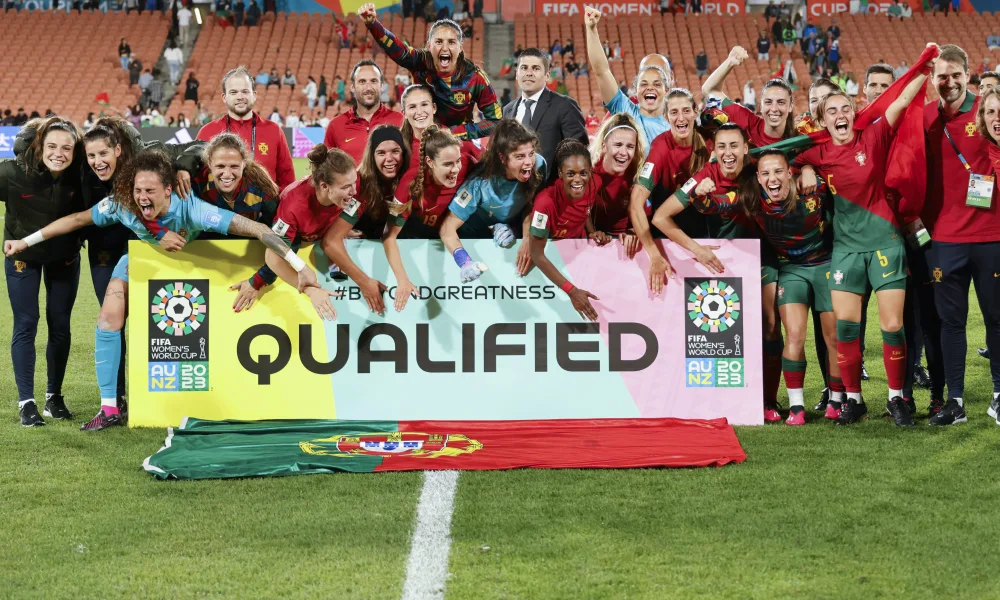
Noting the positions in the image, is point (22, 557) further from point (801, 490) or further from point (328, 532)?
point (801, 490)

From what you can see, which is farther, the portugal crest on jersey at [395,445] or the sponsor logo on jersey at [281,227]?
the sponsor logo on jersey at [281,227]

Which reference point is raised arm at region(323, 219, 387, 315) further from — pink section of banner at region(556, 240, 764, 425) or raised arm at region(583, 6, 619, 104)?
raised arm at region(583, 6, 619, 104)

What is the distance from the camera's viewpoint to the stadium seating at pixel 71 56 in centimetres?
2827

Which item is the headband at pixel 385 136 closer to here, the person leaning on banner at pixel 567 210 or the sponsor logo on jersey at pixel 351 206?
the sponsor logo on jersey at pixel 351 206

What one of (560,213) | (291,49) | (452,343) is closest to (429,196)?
(560,213)

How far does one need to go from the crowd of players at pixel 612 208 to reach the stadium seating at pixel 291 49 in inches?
908

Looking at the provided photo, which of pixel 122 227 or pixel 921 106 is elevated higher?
pixel 921 106

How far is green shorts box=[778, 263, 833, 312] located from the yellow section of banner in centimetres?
255

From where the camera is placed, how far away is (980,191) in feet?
18.1

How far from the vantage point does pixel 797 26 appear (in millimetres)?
30984

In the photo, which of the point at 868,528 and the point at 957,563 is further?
the point at 868,528

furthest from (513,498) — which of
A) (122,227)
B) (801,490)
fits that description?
(122,227)

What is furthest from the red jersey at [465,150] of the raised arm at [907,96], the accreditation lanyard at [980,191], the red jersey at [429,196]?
the accreditation lanyard at [980,191]

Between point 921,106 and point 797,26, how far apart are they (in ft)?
88.5
